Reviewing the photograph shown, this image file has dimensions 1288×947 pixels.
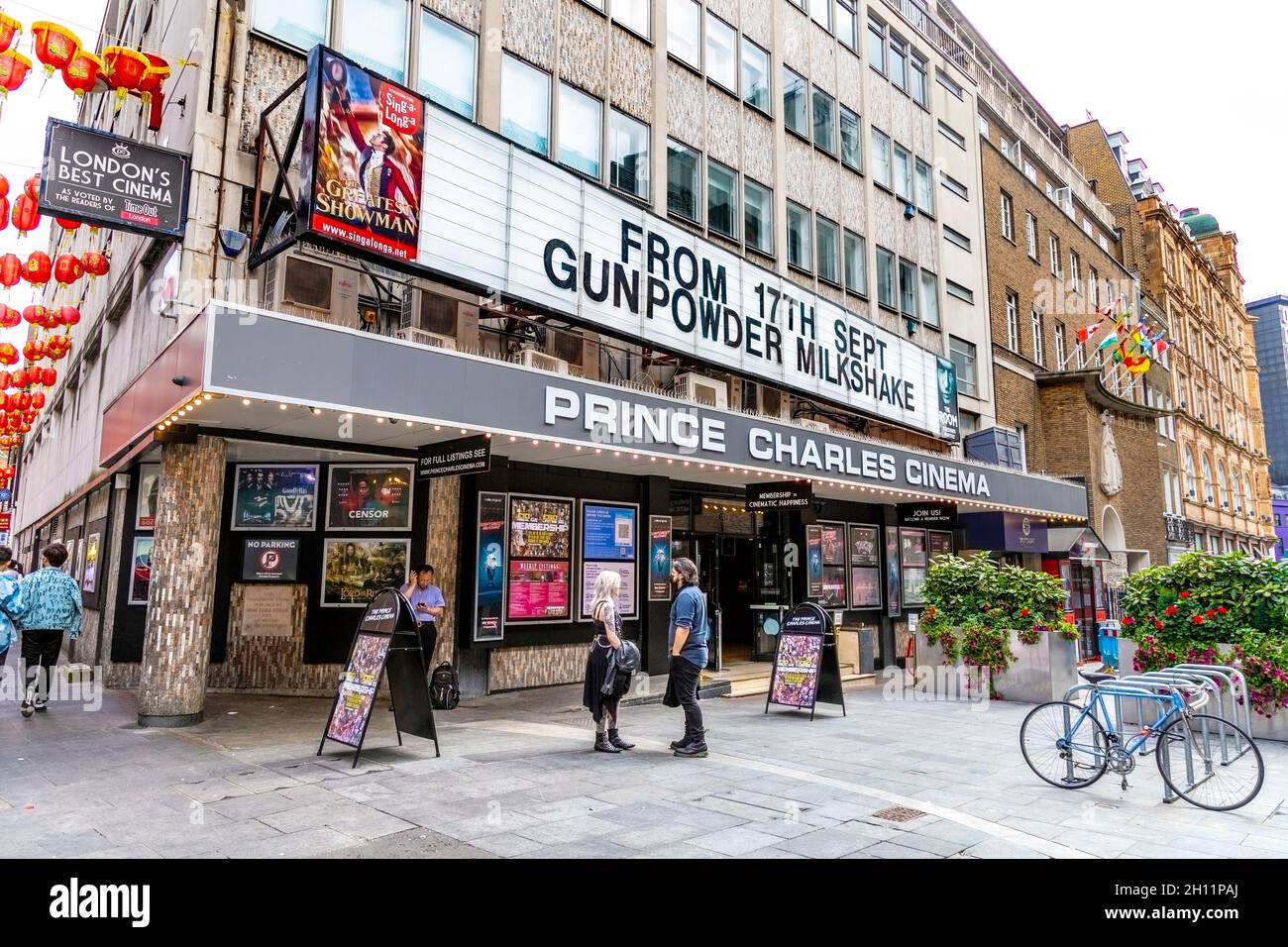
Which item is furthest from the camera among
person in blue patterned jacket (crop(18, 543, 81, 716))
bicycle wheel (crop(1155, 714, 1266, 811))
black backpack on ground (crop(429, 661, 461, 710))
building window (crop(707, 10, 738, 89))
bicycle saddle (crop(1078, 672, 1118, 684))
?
building window (crop(707, 10, 738, 89))

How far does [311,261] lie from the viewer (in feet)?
34.7

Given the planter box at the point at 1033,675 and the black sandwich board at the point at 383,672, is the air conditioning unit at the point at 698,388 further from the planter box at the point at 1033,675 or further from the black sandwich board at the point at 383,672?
the black sandwich board at the point at 383,672

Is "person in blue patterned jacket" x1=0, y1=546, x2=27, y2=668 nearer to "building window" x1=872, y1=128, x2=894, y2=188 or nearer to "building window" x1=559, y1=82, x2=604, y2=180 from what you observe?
"building window" x1=559, y1=82, x2=604, y2=180

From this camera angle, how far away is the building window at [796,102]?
19.3m

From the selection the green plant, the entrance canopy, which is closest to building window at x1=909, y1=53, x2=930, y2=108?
the entrance canopy

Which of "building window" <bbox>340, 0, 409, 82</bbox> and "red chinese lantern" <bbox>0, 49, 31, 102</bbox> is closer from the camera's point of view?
"red chinese lantern" <bbox>0, 49, 31, 102</bbox>

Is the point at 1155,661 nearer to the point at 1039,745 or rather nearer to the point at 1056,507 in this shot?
the point at 1039,745

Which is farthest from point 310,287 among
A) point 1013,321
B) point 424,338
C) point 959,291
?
point 1013,321

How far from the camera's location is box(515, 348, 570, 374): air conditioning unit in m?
11.7

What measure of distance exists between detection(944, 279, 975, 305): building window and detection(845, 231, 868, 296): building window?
398cm

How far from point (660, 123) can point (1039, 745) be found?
12407 millimetres

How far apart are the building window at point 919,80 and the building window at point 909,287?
5.37m

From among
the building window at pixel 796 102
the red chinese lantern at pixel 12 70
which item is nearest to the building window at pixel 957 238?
the building window at pixel 796 102
